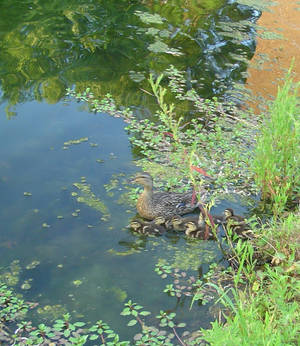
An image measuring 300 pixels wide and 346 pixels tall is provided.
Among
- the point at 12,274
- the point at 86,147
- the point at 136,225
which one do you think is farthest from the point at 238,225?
the point at 86,147

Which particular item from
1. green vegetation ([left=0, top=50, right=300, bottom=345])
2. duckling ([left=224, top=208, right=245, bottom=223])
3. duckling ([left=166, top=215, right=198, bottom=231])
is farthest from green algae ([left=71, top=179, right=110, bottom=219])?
duckling ([left=224, top=208, right=245, bottom=223])

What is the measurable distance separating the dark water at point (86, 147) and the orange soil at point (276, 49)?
27cm

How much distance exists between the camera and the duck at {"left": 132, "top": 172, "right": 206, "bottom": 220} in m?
5.68

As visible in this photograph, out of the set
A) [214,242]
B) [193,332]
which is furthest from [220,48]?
[193,332]

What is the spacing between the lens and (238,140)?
701 cm

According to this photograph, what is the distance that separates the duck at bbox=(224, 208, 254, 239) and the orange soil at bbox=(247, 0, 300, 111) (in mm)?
3428

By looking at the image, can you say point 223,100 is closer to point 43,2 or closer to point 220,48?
point 220,48

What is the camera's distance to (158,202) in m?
5.73

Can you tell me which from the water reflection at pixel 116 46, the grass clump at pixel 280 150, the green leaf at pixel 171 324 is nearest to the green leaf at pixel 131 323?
the green leaf at pixel 171 324

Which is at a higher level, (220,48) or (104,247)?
(220,48)

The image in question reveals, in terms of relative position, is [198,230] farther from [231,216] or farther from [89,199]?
[89,199]

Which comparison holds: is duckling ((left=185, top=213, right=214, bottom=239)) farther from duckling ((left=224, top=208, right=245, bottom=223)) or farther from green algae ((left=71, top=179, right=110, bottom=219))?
green algae ((left=71, top=179, right=110, bottom=219))

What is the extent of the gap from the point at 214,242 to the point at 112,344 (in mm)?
1687

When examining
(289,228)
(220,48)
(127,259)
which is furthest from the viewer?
(220,48)
